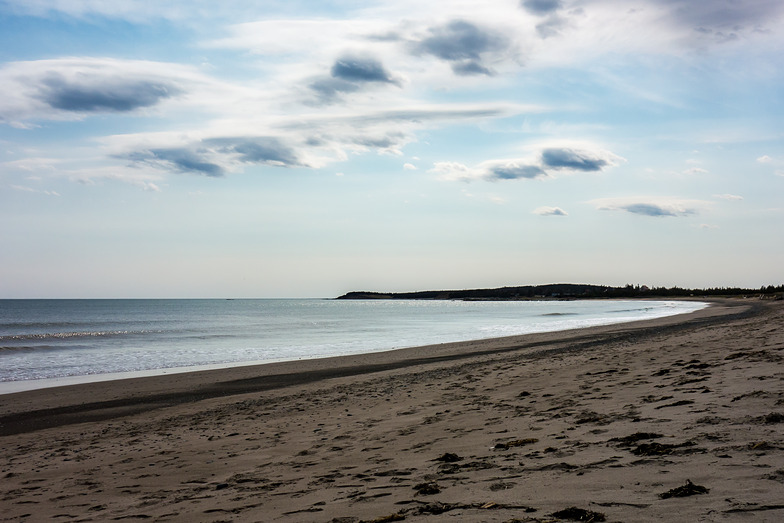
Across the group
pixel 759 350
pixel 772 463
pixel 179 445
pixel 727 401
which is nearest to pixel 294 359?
pixel 179 445

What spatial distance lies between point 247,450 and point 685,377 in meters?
7.38

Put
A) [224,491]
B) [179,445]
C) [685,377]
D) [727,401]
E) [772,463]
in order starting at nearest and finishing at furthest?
[772,463]
[224,491]
[727,401]
[179,445]
[685,377]

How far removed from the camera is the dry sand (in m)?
4.44

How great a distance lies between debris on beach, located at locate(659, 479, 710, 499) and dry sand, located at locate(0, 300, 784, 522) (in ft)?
0.05

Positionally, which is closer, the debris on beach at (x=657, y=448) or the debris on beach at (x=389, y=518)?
the debris on beach at (x=389, y=518)

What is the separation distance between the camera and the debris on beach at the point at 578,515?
12.4ft

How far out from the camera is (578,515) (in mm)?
3908

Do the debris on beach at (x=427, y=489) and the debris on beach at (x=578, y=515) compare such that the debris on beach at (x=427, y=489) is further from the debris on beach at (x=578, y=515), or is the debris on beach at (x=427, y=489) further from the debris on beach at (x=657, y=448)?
the debris on beach at (x=657, y=448)

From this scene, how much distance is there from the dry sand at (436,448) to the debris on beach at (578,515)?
0.05ft

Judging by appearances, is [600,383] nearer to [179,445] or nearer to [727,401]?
[727,401]

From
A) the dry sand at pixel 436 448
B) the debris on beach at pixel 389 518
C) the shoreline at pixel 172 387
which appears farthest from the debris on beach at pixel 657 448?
the shoreline at pixel 172 387

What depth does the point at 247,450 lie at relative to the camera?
8.12 m

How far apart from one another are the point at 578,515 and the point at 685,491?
859 millimetres

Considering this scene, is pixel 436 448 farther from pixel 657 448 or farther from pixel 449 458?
pixel 657 448
